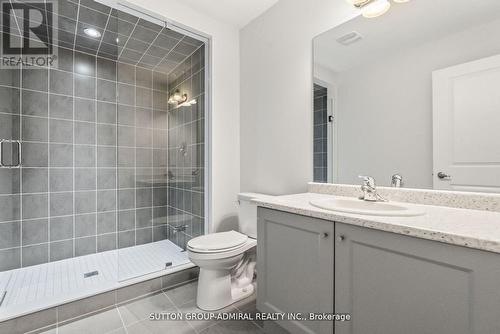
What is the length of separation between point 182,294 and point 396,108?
6.76ft

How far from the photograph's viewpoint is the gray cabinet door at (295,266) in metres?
1.08

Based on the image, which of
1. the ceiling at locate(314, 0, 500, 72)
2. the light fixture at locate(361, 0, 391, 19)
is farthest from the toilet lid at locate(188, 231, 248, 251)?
the light fixture at locate(361, 0, 391, 19)

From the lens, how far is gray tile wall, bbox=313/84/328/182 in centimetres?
178

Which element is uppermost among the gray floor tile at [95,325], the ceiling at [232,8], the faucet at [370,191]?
the ceiling at [232,8]

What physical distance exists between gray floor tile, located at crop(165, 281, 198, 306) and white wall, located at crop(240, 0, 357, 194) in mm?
1033

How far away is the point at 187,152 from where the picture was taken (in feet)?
8.55

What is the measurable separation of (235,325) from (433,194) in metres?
1.44

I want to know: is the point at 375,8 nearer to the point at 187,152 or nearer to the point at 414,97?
the point at 414,97

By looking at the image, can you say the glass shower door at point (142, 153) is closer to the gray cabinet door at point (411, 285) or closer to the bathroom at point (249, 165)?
the bathroom at point (249, 165)

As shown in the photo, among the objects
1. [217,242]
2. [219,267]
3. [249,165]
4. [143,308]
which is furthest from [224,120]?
[143,308]

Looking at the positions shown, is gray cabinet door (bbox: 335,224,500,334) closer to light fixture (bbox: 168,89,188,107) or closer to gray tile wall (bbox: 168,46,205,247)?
gray tile wall (bbox: 168,46,205,247)

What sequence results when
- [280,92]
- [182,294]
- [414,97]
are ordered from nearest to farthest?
[414,97] → [182,294] → [280,92]

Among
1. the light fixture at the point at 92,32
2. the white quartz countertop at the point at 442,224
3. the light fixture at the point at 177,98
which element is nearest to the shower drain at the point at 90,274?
the light fixture at the point at 177,98

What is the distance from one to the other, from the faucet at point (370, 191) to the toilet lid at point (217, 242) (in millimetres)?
948
